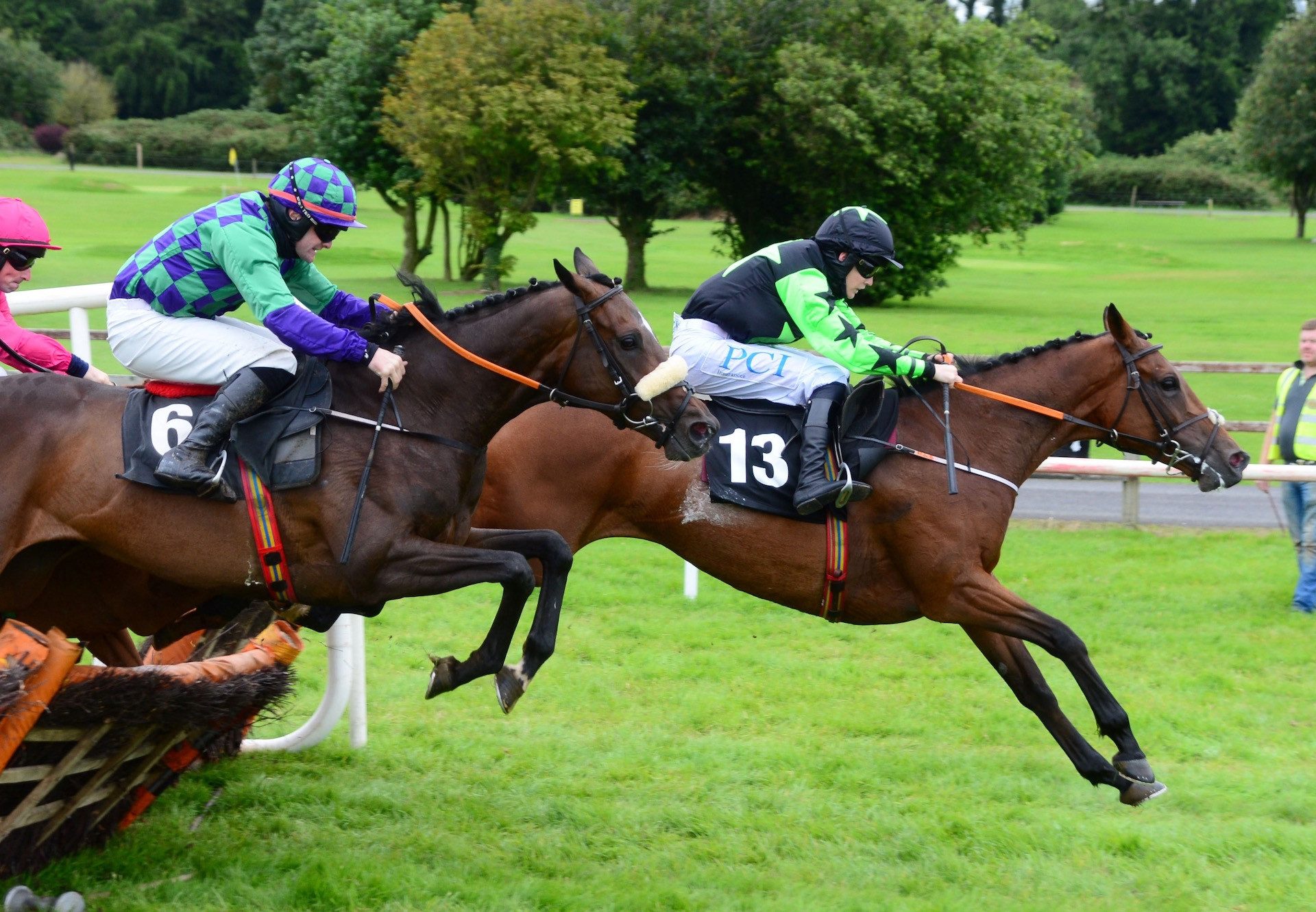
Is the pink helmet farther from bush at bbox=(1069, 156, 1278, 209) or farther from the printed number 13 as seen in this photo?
bush at bbox=(1069, 156, 1278, 209)

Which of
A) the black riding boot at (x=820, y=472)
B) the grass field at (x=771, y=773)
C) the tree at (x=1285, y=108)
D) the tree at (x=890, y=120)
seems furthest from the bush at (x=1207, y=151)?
the black riding boot at (x=820, y=472)

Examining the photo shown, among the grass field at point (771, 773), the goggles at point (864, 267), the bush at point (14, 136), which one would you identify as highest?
the bush at point (14, 136)

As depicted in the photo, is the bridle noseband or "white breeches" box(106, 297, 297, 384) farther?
the bridle noseband

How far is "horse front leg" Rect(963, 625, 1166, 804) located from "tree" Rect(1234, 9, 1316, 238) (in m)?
48.1

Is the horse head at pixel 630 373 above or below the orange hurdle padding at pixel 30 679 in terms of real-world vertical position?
above

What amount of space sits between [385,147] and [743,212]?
344 inches

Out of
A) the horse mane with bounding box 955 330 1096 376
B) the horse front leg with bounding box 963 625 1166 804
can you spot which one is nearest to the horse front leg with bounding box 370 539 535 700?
the horse front leg with bounding box 963 625 1166 804

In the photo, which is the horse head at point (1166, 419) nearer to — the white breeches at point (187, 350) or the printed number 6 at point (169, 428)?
the white breeches at point (187, 350)

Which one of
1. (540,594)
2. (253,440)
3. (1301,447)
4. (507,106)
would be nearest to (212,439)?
(253,440)

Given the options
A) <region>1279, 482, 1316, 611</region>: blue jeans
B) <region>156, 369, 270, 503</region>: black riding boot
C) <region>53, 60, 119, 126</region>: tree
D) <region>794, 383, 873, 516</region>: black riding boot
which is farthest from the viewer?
<region>53, 60, 119, 126</region>: tree

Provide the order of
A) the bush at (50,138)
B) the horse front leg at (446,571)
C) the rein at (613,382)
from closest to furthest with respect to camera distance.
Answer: the horse front leg at (446,571), the rein at (613,382), the bush at (50,138)

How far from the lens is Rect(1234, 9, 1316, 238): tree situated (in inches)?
1844

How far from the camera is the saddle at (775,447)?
5.39m

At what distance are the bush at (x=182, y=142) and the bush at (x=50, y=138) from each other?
1.83 meters
